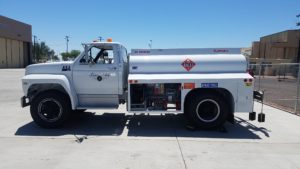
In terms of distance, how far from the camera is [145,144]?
6090 millimetres

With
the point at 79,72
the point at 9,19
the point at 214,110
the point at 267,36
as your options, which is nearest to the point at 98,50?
the point at 79,72

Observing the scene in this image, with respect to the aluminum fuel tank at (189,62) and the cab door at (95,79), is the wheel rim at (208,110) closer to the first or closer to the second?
the aluminum fuel tank at (189,62)

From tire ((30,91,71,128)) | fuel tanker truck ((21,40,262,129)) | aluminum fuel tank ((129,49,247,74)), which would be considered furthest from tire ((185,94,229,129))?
tire ((30,91,71,128))

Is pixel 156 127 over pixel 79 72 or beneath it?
beneath

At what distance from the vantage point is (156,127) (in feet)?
25.1

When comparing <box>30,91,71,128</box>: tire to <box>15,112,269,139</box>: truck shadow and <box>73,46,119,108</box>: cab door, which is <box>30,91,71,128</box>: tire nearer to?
<box>15,112,269,139</box>: truck shadow

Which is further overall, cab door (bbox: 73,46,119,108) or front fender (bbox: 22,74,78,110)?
cab door (bbox: 73,46,119,108)

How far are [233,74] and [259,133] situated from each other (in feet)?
5.40

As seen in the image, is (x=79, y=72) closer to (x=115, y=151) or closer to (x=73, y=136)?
(x=73, y=136)

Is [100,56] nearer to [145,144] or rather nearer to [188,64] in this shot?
[188,64]

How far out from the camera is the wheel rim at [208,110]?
7.16 meters

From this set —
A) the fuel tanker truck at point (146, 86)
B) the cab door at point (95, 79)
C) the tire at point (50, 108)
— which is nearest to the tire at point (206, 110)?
the fuel tanker truck at point (146, 86)

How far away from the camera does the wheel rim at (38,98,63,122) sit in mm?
7242

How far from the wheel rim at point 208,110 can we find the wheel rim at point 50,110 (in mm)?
3595
